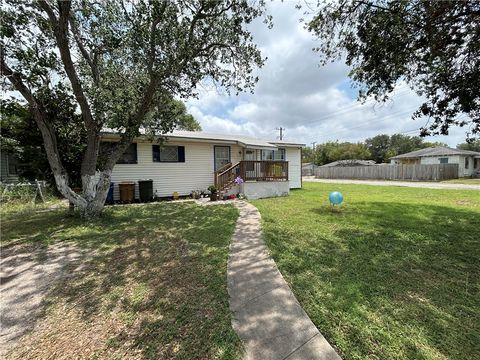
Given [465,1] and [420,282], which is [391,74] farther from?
[420,282]

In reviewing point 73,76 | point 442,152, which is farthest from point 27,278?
point 442,152

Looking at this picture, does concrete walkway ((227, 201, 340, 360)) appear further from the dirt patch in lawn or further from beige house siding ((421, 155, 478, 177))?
beige house siding ((421, 155, 478, 177))

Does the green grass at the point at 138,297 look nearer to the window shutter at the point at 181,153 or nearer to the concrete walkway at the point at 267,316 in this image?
the concrete walkway at the point at 267,316

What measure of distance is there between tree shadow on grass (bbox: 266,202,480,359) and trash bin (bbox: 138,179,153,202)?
643 centimetres

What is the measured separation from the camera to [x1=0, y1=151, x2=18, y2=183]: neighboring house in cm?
1116

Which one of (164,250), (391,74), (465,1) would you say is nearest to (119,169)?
(164,250)

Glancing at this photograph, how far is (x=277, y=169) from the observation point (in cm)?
1152

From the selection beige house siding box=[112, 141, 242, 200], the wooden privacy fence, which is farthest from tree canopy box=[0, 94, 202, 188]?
the wooden privacy fence

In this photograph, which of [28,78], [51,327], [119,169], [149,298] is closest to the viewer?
[51,327]

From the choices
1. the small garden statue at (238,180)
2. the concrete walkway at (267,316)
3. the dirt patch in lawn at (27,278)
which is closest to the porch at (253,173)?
the small garden statue at (238,180)

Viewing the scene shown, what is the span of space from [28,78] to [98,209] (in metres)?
3.94

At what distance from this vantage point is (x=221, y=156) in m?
12.4

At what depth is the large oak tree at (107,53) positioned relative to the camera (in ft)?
19.9

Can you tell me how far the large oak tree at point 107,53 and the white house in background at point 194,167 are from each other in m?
2.98
